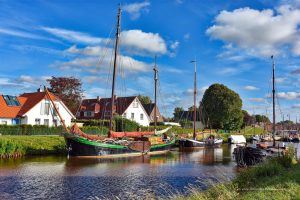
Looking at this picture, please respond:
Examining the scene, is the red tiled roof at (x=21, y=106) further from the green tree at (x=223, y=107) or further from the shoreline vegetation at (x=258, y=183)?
the green tree at (x=223, y=107)

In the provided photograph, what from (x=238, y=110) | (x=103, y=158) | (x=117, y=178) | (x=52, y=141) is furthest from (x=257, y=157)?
(x=238, y=110)

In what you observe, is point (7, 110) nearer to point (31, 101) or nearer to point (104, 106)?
point (31, 101)

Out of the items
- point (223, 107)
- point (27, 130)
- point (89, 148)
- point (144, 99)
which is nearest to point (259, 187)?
point (89, 148)

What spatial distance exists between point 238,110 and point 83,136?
195ft

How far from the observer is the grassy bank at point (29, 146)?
34.0 metres

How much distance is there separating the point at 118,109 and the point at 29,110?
23.5 metres

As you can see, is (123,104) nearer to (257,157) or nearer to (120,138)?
(120,138)

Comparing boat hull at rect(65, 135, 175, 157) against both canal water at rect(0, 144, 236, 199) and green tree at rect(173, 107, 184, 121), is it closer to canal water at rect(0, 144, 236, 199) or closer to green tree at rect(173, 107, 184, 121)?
canal water at rect(0, 144, 236, 199)

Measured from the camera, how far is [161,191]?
2014 cm

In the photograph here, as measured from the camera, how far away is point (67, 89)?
251 ft

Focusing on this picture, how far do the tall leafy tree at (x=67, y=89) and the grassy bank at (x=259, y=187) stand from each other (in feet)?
197

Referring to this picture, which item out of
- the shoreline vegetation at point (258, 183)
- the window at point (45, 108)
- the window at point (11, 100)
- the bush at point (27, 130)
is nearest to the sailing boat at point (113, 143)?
the shoreline vegetation at point (258, 183)

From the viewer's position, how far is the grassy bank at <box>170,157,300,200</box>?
37.8ft

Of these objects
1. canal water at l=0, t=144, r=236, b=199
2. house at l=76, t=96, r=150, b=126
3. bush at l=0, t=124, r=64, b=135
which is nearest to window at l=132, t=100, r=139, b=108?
house at l=76, t=96, r=150, b=126
